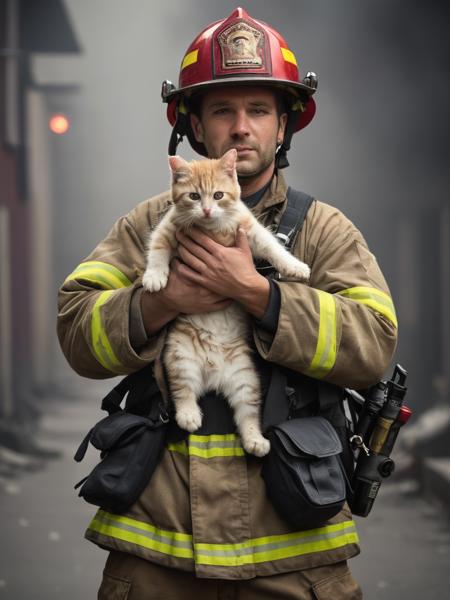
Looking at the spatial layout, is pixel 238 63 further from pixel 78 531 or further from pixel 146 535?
pixel 78 531

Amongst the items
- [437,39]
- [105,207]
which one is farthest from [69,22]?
[437,39]

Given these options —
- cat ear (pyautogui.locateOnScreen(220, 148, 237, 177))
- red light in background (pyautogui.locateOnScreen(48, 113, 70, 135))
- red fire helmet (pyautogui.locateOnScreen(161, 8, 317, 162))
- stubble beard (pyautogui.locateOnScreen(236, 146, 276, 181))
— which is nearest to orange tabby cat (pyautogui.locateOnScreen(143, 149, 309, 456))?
cat ear (pyautogui.locateOnScreen(220, 148, 237, 177))

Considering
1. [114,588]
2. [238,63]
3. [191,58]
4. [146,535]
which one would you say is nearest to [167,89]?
[191,58]

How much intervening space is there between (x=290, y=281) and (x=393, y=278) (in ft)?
13.3

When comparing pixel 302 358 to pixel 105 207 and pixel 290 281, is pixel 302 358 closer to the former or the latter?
pixel 290 281

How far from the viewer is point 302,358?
6.65 feet

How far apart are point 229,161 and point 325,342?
553 mm

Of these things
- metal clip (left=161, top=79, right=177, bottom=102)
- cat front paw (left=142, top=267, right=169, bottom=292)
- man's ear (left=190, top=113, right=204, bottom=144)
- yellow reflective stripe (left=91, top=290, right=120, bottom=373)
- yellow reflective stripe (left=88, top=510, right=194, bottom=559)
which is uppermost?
metal clip (left=161, top=79, right=177, bottom=102)

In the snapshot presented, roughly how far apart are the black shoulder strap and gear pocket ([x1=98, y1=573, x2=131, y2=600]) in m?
1.00

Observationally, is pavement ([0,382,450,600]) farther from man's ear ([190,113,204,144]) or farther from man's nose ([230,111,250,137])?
man's nose ([230,111,250,137])

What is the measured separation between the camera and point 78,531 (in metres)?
5.14

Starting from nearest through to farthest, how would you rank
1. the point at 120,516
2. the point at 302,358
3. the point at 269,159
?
the point at 302,358 → the point at 120,516 → the point at 269,159

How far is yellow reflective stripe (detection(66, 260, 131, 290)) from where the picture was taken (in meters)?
2.30

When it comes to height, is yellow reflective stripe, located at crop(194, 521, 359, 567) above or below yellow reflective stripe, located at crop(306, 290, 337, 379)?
below
